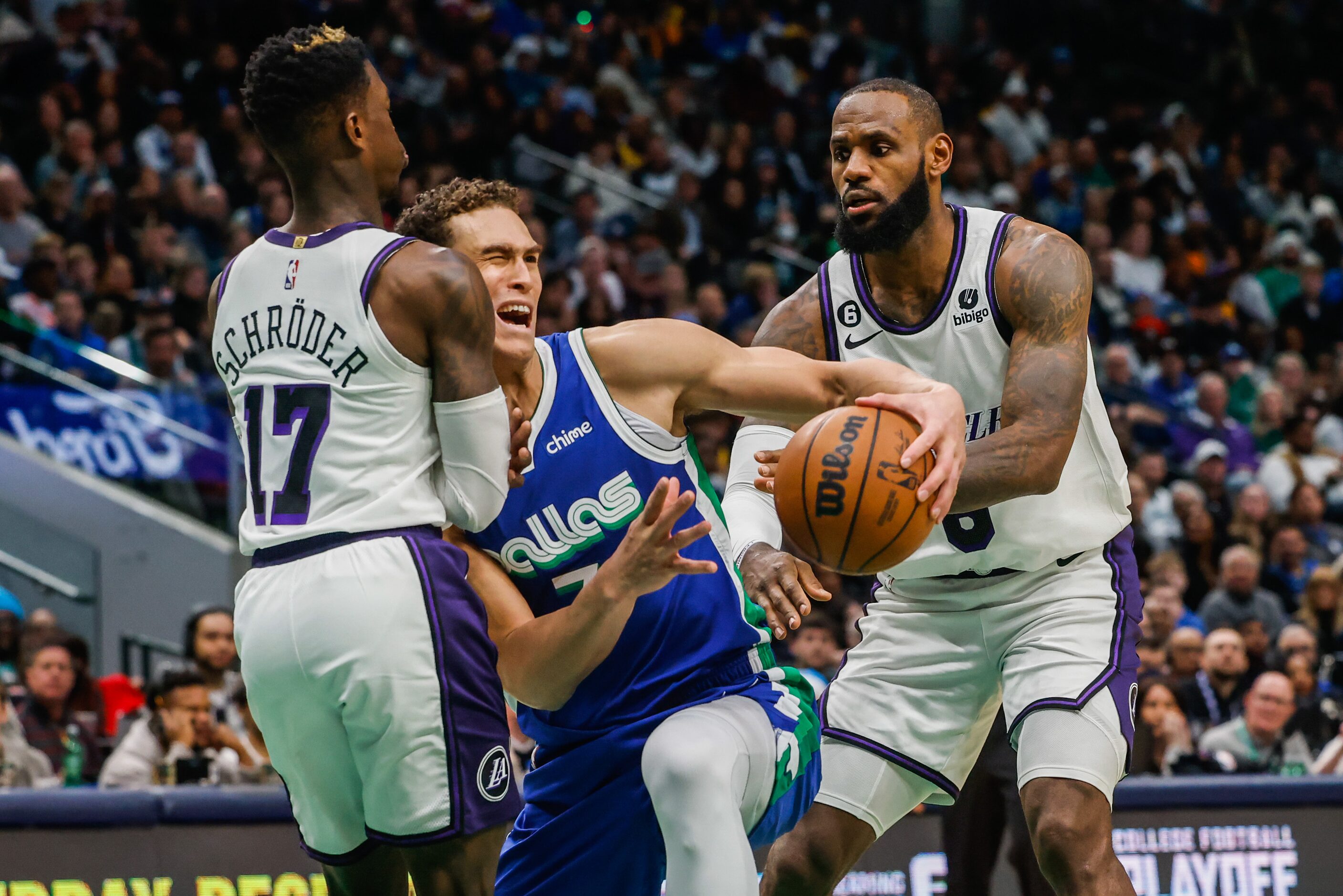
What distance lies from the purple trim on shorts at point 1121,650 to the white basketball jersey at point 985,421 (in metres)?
0.11

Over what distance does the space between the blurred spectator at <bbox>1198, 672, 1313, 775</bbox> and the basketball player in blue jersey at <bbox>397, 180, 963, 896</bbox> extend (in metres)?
4.96

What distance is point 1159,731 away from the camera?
307 inches

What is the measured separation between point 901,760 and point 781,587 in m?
0.73

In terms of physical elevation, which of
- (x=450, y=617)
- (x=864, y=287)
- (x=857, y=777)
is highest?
(x=864, y=287)

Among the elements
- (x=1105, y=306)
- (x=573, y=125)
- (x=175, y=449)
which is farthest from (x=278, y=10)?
(x=1105, y=306)

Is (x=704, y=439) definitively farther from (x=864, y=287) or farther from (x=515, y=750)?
(x=864, y=287)

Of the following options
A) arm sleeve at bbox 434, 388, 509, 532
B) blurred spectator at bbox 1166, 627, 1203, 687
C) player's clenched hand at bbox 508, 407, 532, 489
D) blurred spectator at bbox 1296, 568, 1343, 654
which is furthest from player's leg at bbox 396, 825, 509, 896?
blurred spectator at bbox 1296, 568, 1343, 654

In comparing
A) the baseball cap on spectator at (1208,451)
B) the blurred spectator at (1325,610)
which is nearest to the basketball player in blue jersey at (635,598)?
the blurred spectator at (1325,610)

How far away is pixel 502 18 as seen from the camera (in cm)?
1611

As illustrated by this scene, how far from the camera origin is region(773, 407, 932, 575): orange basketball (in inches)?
133

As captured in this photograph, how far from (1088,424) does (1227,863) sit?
10.0ft

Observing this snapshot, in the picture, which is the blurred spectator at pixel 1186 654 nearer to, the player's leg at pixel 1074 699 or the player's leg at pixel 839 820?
the player's leg at pixel 1074 699

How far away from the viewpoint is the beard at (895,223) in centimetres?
422

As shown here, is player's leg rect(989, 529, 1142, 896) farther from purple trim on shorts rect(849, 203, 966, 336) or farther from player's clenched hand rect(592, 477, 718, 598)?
player's clenched hand rect(592, 477, 718, 598)
